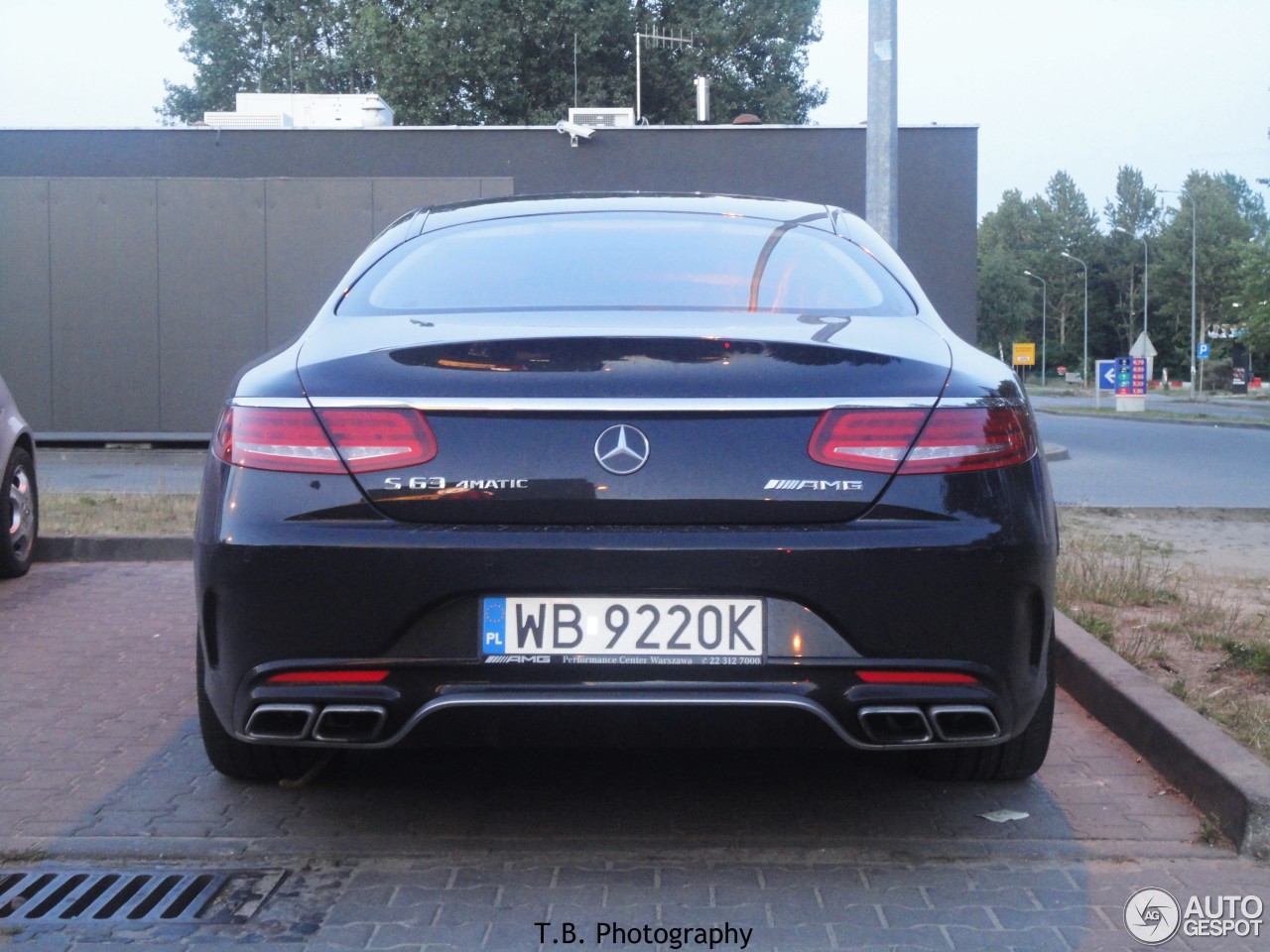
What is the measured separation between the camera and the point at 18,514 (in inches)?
302

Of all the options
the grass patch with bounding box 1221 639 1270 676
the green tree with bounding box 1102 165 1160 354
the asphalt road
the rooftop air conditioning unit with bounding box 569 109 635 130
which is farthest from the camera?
the green tree with bounding box 1102 165 1160 354

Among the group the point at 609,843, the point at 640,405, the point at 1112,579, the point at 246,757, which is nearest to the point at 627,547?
the point at 640,405

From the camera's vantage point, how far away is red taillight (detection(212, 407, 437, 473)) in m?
3.07

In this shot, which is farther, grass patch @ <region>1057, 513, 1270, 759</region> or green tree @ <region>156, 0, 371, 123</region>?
green tree @ <region>156, 0, 371, 123</region>

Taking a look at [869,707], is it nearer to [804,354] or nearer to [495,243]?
[804,354]

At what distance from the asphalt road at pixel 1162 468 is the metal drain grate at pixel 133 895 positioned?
380 inches

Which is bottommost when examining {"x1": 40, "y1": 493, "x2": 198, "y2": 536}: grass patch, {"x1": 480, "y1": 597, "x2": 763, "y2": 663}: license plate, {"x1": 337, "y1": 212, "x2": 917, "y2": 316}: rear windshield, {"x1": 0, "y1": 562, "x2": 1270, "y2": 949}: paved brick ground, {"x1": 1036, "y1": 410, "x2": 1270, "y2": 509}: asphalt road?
{"x1": 0, "y1": 562, "x2": 1270, "y2": 949}: paved brick ground

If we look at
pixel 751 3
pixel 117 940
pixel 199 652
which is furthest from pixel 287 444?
pixel 751 3

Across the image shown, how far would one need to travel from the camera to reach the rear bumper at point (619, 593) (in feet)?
9.89

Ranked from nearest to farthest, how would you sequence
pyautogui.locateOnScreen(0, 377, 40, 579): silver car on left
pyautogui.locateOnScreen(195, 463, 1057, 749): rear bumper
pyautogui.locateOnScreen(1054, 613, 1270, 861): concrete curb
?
pyautogui.locateOnScreen(195, 463, 1057, 749): rear bumper → pyautogui.locateOnScreen(1054, 613, 1270, 861): concrete curb → pyautogui.locateOnScreen(0, 377, 40, 579): silver car on left

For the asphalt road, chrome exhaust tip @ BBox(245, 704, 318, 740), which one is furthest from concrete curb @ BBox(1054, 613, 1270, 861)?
the asphalt road

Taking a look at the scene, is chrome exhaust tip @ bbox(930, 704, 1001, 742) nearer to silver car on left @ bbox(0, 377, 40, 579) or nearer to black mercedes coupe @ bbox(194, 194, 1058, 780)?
black mercedes coupe @ bbox(194, 194, 1058, 780)

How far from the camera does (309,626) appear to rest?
3.08 metres

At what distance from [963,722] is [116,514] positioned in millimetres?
7695
